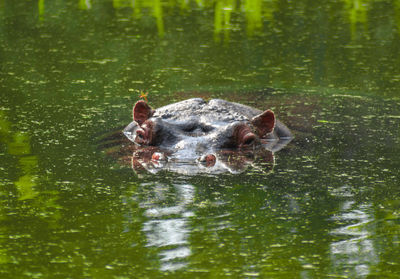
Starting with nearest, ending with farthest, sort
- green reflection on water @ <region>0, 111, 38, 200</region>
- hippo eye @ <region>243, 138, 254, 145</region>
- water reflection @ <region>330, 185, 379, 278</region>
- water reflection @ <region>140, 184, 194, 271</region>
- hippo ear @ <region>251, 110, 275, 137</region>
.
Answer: water reflection @ <region>330, 185, 379, 278</region>
water reflection @ <region>140, 184, 194, 271</region>
green reflection on water @ <region>0, 111, 38, 200</region>
hippo eye @ <region>243, 138, 254, 145</region>
hippo ear @ <region>251, 110, 275, 137</region>

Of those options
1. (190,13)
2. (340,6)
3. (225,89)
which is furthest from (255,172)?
(340,6)

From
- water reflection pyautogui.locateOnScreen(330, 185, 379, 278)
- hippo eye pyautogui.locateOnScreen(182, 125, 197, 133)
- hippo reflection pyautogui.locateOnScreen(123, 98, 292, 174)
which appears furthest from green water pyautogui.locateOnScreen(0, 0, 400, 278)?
hippo eye pyautogui.locateOnScreen(182, 125, 197, 133)

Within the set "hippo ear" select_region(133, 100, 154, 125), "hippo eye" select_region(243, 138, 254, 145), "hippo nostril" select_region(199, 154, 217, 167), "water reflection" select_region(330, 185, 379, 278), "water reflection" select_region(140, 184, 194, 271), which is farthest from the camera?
"hippo ear" select_region(133, 100, 154, 125)

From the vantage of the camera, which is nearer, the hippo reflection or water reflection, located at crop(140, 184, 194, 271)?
water reflection, located at crop(140, 184, 194, 271)

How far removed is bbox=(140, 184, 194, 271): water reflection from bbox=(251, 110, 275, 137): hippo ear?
1.24 meters

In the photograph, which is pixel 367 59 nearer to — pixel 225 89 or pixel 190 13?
pixel 225 89

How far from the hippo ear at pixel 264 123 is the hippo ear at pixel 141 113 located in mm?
720

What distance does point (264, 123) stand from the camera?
5.34 m

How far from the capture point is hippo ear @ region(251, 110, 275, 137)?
5.30 m

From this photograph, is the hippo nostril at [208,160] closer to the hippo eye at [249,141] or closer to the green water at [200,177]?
the green water at [200,177]

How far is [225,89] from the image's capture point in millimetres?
7027

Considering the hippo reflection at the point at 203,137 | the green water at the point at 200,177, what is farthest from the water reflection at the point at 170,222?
the hippo reflection at the point at 203,137

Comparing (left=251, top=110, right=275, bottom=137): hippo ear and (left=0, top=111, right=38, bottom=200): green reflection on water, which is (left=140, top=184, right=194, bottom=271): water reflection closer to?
(left=0, top=111, right=38, bottom=200): green reflection on water

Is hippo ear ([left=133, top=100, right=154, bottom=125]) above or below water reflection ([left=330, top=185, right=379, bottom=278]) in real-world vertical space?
above
